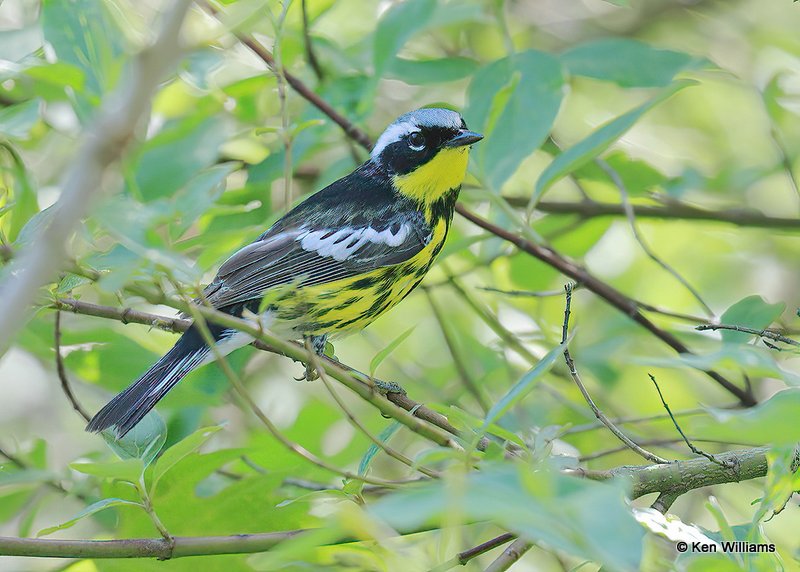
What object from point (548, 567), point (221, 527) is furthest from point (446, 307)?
point (221, 527)

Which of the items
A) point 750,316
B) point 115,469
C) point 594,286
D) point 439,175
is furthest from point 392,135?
point 115,469

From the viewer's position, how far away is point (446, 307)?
3.96 m

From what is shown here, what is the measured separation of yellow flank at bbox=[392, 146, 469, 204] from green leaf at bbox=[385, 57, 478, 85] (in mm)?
337

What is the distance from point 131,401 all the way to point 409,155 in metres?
1.34

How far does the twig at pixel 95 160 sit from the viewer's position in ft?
2.53

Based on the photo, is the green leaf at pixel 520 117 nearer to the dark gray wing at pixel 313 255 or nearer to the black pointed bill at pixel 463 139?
the black pointed bill at pixel 463 139

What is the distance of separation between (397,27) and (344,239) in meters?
0.81

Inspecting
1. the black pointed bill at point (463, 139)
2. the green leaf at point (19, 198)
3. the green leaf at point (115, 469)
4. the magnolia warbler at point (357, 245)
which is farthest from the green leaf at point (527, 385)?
the black pointed bill at point (463, 139)

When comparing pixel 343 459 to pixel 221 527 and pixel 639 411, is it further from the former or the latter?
pixel 639 411

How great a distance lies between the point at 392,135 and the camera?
3.26 m

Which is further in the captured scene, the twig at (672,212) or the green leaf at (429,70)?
the twig at (672,212)

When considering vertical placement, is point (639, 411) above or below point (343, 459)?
below

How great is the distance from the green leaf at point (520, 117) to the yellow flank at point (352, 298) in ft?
1.92

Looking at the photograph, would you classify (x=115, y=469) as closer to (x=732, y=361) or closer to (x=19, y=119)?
(x=19, y=119)
